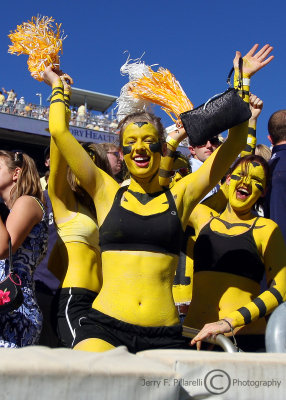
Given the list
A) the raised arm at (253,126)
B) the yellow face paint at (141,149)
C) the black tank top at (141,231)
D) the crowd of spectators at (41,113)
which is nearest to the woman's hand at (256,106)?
the raised arm at (253,126)

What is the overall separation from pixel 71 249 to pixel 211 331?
3.10ft

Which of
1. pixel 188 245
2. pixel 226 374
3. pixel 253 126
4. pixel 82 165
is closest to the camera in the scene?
pixel 226 374

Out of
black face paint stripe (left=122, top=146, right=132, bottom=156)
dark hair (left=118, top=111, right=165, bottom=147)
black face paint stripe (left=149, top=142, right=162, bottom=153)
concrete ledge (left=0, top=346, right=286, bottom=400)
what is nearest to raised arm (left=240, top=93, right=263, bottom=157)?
dark hair (left=118, top=111, right=165, bottom=147)

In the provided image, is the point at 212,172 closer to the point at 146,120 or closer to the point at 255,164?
the point at 146,120

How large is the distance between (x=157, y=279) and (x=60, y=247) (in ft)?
2.55

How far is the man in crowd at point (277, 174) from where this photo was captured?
3.36 meters

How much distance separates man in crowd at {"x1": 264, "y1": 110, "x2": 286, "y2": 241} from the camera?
336 centimetres

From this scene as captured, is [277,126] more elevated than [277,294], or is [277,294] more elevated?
[277,126]

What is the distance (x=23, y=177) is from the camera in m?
2.81

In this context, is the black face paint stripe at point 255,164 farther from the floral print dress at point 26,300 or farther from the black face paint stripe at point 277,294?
the floral print dress at point 26,300

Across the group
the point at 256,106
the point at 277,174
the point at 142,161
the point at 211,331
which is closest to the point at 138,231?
the point at 142,161

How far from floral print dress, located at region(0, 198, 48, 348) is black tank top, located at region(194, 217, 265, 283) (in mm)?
886

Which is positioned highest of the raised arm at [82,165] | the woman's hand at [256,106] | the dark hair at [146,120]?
the woman's hand at [256,106]

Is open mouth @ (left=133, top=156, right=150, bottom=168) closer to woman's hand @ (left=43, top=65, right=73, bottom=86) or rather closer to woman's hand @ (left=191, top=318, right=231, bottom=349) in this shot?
woman's hand @ (left=43, top=65, right=73, bottom=86)
